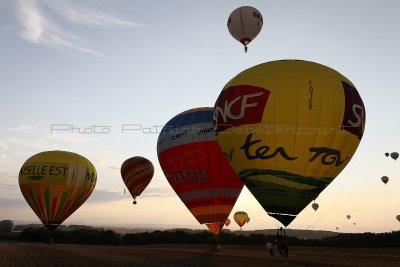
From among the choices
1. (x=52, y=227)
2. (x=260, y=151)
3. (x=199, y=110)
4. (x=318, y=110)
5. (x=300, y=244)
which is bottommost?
(x=300, y=244)

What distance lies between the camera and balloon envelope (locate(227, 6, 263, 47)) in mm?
28344

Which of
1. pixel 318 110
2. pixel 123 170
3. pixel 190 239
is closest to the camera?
pixel 318 110

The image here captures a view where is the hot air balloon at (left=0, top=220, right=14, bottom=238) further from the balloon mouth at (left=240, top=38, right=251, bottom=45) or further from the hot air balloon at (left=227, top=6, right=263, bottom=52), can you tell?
the balloon mouth at (left=240, top=38, right=251, bottom=45)

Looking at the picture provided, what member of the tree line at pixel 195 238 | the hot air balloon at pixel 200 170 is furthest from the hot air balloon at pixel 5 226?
the hot air balloon at pixel 200 170

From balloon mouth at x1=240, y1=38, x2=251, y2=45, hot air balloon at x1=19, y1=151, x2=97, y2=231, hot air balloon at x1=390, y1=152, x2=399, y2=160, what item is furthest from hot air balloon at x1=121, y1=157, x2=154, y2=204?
hot air balloon at x1=390, y1=152, x2=399, y2=160

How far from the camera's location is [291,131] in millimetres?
19594

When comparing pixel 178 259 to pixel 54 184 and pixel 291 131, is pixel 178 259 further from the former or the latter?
pixel 54 184

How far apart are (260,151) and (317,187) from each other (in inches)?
136

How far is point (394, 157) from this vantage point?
57000 millimetres

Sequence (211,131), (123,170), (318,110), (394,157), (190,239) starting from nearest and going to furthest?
(318,110)
(211,131)
(123,170)
(394,157)
(190,239)

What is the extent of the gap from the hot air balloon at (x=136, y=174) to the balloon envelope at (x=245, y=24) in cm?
2725

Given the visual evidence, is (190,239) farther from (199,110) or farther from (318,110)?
(318,110)

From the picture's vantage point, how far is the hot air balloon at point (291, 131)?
19.7m

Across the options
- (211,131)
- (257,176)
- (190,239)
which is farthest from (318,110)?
(190,239)
